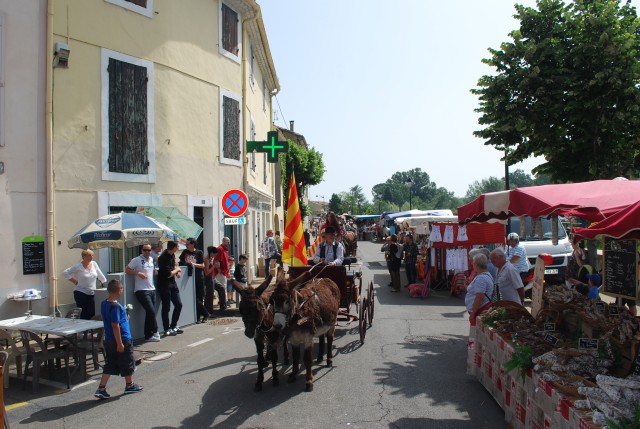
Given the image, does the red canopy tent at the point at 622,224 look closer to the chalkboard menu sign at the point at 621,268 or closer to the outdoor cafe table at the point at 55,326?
the chalkboard menu sign at the point at 621,268

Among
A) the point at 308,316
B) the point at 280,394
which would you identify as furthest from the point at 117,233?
the point at 280,394

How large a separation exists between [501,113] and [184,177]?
8395mm

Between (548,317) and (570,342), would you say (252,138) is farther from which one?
(570,342)

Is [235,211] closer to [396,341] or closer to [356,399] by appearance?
[396,341]

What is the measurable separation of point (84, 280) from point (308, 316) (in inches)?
185

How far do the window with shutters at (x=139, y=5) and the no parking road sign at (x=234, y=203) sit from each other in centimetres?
506

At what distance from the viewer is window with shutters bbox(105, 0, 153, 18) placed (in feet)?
38.2

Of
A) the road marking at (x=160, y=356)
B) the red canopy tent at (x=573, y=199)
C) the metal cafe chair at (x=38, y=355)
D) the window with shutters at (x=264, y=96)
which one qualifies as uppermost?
the window with shutters at (x=264, y=96)

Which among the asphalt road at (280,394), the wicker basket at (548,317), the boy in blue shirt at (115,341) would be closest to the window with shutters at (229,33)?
the asphalt road at (280,394)

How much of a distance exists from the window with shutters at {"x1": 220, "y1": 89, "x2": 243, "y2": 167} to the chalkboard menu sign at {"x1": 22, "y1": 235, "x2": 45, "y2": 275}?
6.18 meters

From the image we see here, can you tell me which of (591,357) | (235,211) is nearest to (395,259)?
(235,211)

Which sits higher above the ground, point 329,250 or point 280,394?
point 329,250

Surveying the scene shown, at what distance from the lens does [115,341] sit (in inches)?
241

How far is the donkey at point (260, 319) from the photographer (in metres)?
5.71
